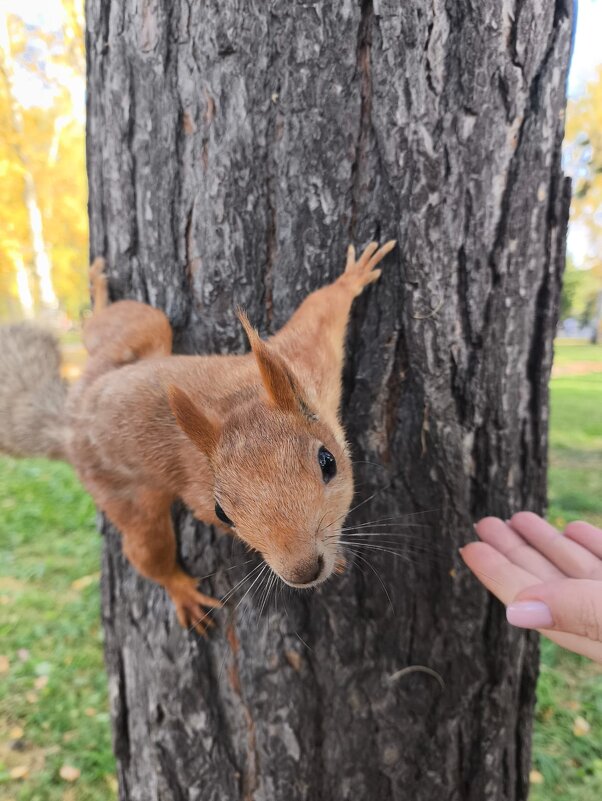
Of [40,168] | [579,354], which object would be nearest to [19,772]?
[579,354]

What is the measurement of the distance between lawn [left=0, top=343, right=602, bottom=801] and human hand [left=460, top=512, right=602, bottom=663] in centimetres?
128

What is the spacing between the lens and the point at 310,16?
52.9 inches

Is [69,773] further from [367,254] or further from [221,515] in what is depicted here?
[367,254]

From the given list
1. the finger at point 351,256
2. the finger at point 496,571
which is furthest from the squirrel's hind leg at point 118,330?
the finger at point 496,571

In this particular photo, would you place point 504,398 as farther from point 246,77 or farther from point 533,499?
point 246,77

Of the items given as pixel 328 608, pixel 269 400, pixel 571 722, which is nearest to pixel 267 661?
pixel 328 608

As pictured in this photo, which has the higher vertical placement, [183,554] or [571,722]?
[183,554]

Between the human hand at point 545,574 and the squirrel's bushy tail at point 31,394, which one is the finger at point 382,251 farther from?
the squirrel's bushy tail at point 31,394

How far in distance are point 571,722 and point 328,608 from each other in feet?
7.82

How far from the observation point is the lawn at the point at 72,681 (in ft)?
9.20

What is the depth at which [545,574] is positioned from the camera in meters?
1.55

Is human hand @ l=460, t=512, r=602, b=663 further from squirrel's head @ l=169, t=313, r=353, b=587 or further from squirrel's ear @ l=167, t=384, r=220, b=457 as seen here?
squirrel's ear @ l=167, t=384, r=220, b=457

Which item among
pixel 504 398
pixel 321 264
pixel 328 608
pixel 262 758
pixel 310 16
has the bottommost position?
pixel 262 758

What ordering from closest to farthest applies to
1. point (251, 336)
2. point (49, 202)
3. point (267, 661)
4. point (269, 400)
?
point (251, 336), point (269, 400), point (267, 661), point (49, 202)
